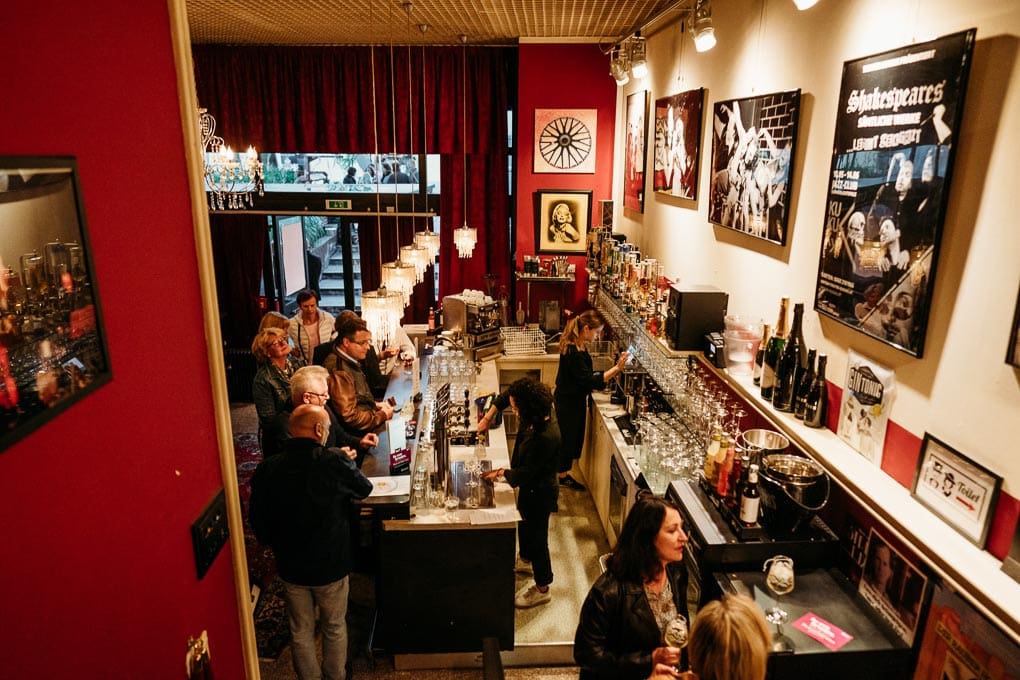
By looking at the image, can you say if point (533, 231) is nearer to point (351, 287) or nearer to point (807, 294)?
point (351, 287)

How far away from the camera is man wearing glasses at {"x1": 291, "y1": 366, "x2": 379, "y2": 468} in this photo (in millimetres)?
3576

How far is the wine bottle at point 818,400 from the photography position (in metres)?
2.81

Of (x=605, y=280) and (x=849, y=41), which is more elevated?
(x=849, y=41)

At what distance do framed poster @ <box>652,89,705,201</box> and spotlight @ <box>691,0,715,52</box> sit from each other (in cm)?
113

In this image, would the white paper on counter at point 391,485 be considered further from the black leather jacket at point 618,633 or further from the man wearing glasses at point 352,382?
the black leather jacket at point 618,633

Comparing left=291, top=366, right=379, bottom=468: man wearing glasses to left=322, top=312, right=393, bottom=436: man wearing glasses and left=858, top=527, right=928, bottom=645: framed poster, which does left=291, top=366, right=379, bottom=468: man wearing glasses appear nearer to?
left=322, top=312, right=393, bottom=436: man wearing glasses

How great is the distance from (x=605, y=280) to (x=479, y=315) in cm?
125

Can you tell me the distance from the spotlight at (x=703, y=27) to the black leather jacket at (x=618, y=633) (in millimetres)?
2501

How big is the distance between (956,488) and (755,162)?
202 centimetres

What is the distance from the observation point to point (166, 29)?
1.62m

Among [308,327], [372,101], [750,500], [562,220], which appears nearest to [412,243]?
[372,101]

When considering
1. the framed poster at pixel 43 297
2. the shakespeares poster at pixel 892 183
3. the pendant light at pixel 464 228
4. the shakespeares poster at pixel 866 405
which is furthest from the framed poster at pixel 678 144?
the framed poster at pixel 43 297

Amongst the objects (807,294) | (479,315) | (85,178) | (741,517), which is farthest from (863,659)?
(479,315)

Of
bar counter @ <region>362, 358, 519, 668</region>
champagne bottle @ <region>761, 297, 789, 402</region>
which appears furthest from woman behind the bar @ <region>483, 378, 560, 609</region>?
champagne bottle @ <region>761, 297, 789, 402</region>
